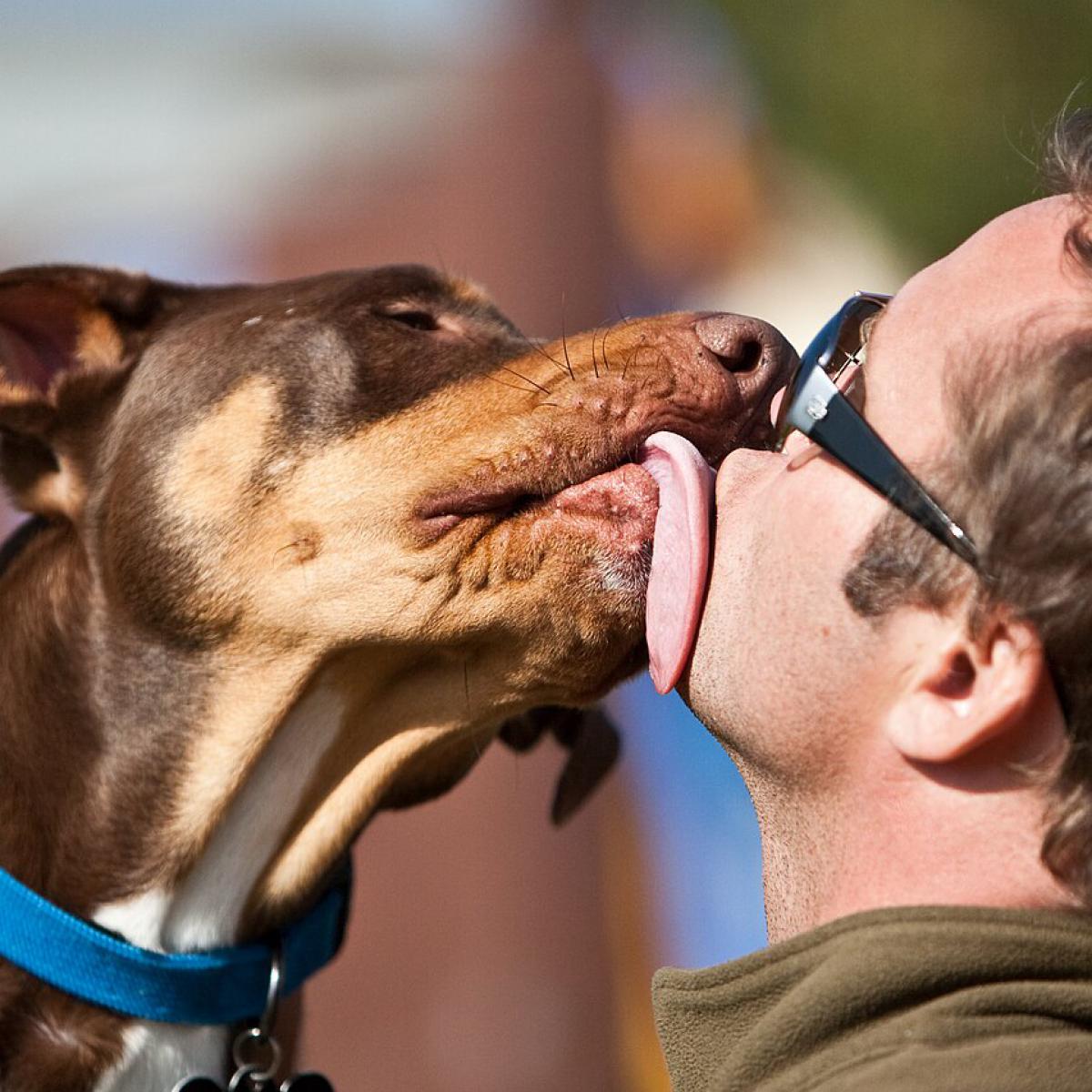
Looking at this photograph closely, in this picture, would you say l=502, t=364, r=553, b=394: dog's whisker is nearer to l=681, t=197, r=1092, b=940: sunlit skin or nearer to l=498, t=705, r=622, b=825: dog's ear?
l=681, t=197, r=1092, b=940: sunlit skin

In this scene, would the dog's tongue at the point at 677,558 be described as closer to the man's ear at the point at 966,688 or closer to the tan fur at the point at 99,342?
the man's ear at the point at 966,688

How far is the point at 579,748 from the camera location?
363 cm

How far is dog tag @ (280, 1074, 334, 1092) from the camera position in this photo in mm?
2914

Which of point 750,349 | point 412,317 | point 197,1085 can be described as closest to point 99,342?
point 412,317

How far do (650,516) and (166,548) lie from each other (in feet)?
3.50

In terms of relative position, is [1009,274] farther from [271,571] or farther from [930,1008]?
[271,571]

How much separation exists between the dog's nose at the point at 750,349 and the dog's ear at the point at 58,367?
1393 mm

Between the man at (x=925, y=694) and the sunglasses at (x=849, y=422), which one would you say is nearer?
the man at (x=925, y=694)

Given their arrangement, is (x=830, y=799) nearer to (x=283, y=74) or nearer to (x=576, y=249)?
(x=576, y=249)

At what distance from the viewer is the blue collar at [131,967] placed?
9.00ft

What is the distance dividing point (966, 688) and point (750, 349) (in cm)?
105

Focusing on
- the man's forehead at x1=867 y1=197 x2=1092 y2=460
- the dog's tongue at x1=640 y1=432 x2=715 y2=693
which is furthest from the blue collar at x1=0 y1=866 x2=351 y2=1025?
the man's forehead at x1=867 y1=197 x2=1092 y2=460

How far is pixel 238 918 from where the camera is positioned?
121 inches

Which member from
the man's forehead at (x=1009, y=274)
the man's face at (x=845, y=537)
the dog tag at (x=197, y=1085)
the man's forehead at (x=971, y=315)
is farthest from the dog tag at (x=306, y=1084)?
the man's forehead at (x=1009, y=274)
